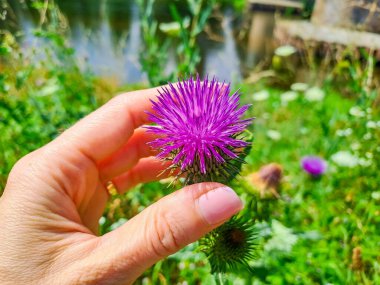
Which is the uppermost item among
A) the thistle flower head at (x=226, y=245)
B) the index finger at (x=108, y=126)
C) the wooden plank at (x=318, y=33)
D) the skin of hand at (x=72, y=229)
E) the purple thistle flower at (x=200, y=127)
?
the purple thistle flower at (x=200, y=127)

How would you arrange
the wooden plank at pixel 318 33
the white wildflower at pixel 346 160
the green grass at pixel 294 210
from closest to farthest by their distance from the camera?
the green grass at pixel 294 210, the white wildflower at pixel 346 160, the wooden plank at pixel 318 33

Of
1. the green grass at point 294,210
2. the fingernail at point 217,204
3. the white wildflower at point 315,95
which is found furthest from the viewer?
the white wildflower at point 315,95

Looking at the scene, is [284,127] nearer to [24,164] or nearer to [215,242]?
[215,242]

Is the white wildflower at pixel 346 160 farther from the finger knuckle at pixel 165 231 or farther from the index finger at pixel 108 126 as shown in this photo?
the finger knuckle at pixel 165 231

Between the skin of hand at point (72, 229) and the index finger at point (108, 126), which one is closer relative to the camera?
the skin of hand at point (72, 229)

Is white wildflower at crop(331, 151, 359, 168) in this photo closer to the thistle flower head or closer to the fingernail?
the thistle flower head

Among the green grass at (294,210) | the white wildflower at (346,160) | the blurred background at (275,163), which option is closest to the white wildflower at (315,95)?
the blurred background at (275,163)

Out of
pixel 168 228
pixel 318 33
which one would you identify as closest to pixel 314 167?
pixel 168 228

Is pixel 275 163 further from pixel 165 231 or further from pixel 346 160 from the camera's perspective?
pixel 165 231

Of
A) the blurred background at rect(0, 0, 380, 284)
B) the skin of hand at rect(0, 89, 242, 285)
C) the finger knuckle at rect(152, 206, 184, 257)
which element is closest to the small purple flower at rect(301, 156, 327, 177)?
the blurred background at rect(0, 0, 380, 284)
